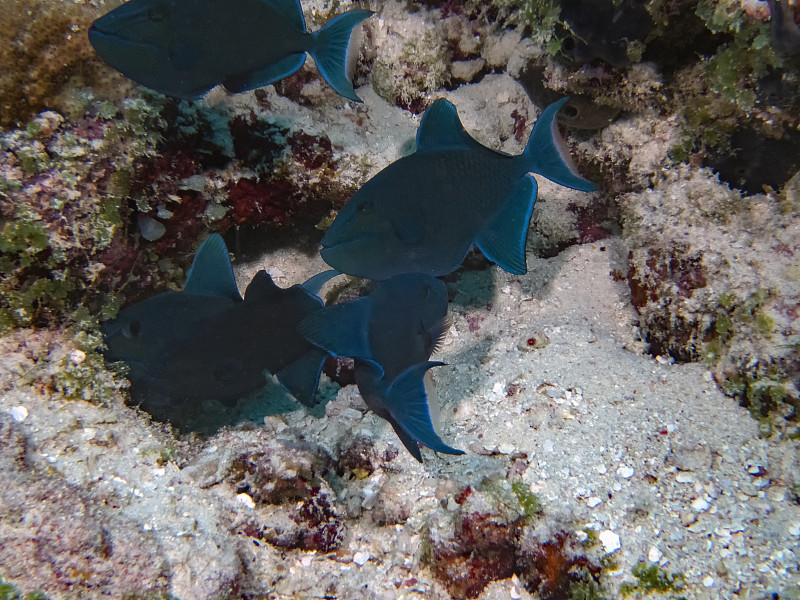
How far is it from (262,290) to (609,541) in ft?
6.87

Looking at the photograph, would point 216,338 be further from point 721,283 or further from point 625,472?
point 721,283

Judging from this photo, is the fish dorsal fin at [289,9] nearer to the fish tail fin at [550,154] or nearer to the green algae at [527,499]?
the fish tail fin at [550,154]

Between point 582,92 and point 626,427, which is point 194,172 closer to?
point 582,92

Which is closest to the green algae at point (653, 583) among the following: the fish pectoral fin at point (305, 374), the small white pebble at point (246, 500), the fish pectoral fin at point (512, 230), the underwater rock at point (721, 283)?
the underwater rock at point (721, 283)

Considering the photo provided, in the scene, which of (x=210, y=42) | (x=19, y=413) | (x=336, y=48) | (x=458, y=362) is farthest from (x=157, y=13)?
(x=458, y=362)

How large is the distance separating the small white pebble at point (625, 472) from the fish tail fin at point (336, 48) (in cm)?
209

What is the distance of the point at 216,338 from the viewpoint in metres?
2.60

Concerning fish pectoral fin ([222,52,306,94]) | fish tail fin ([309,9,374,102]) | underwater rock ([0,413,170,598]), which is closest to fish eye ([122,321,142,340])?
underwater rock ([0,413,170,598])

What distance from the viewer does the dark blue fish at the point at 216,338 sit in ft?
8.25

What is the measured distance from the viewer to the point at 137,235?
8.78 feet

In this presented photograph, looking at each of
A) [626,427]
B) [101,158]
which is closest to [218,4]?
[101,158]

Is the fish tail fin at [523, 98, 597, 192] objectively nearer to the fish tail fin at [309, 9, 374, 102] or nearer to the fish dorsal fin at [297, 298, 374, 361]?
the fish tail fin at [309, 9, 374, 102]

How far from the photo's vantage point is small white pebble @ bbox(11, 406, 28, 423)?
1.95 meters

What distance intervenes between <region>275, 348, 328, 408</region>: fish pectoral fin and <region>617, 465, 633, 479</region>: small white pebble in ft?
5.27
